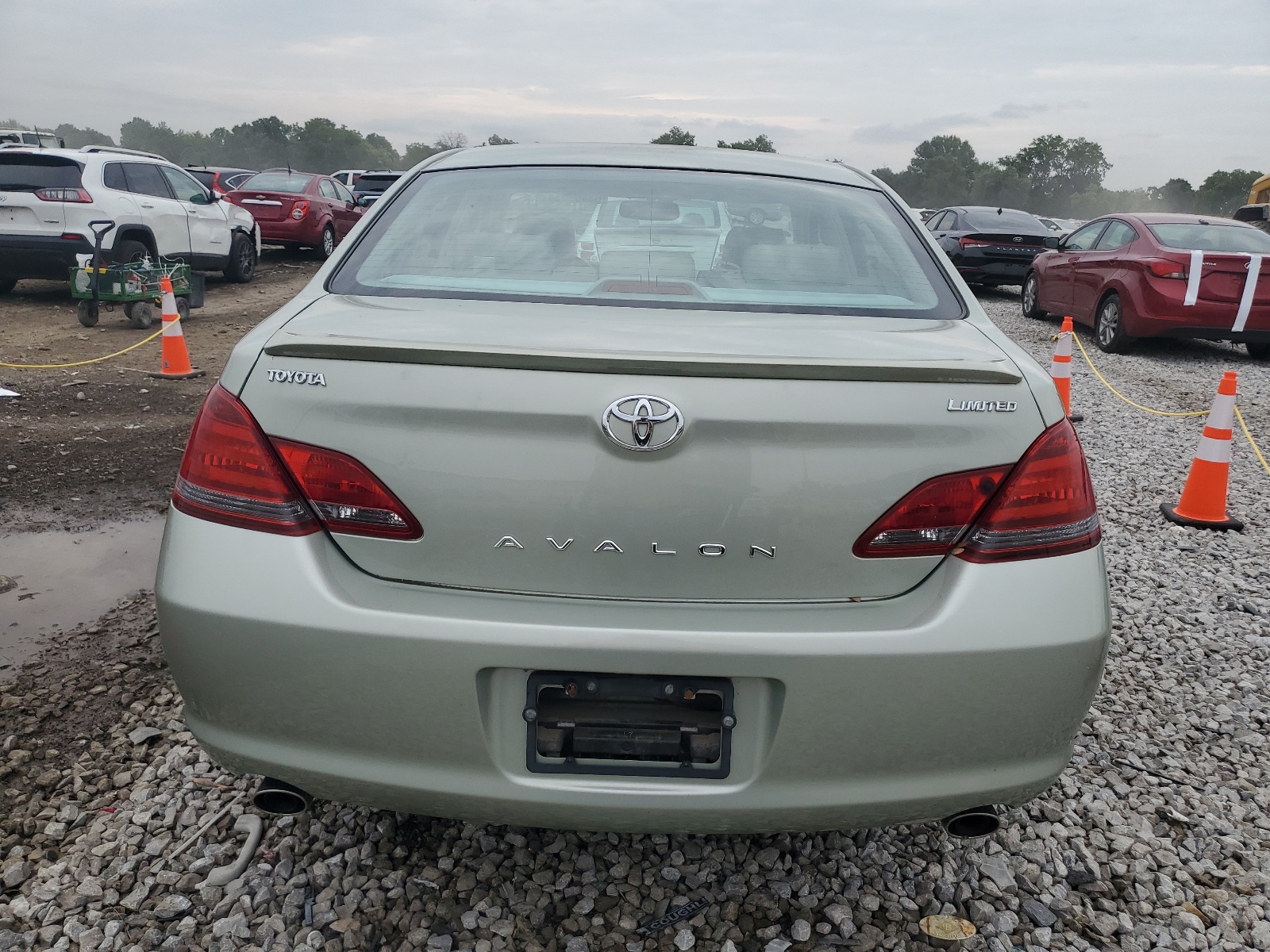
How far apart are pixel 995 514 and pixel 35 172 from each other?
1138 cm

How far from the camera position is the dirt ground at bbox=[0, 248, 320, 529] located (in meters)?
4.77

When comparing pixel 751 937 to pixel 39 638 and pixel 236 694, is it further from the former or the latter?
pixel 39 638

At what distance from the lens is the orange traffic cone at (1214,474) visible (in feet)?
16.3

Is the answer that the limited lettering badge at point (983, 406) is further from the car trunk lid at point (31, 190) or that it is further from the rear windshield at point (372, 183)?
the rear windshield at point (372, 183)

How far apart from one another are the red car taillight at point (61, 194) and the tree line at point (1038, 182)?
232ft

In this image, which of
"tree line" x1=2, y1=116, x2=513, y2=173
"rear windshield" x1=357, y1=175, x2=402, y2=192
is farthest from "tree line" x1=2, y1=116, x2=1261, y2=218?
"rear windshield" x1=357, y1=175, x2=402, y2=192

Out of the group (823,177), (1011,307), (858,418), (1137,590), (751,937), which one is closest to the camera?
(858,418)

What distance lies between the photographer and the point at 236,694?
173cm

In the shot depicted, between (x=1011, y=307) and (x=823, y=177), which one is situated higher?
(x=823, y=177)

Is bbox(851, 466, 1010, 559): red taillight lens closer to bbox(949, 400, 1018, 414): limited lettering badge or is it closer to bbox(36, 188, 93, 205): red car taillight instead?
bbox(949, 400, 1018, 414): limited lettering badge

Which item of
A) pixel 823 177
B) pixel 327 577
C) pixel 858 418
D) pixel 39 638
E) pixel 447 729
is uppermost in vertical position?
pixel 823 177

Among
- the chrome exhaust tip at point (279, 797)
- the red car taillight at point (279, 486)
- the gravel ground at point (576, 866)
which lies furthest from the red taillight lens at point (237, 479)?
the gravel ground at point (576, 866)

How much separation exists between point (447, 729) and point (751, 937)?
87 cm

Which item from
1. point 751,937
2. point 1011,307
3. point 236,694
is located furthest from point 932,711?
point 1011,307
